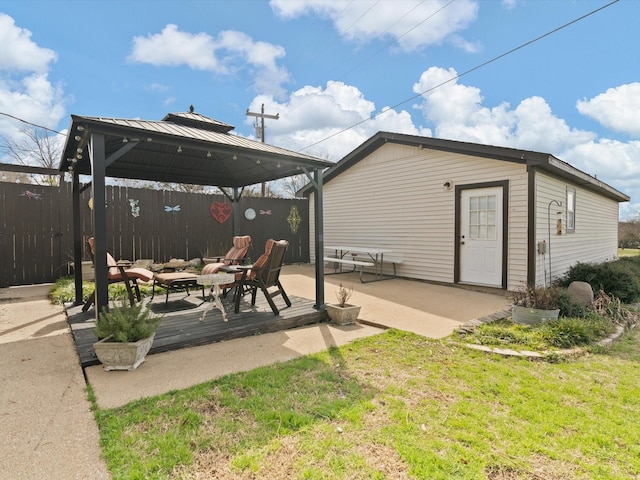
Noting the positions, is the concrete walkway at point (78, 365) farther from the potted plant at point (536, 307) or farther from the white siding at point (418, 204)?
the white siding at point (418, 204)

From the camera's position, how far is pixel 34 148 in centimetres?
1460

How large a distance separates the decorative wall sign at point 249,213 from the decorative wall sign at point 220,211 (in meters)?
0.60

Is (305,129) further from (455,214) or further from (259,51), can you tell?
(455,214)

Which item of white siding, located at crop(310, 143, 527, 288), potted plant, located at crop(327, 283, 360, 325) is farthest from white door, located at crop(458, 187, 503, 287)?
potted plant, located at crop(327, 283, 360, 325)

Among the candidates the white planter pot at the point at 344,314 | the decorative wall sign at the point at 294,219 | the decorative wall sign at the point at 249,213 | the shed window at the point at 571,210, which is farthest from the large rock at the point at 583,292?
the decorative wall sign at the point at 249,213

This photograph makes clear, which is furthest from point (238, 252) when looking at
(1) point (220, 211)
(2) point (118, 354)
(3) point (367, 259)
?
(3) point (367, 259)

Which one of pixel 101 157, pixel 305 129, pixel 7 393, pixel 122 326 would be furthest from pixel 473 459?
pixel 305 129

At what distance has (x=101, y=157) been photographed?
325 centimetres

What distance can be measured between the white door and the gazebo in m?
3.59

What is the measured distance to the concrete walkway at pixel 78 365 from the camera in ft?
6.10

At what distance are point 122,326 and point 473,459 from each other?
280 cm

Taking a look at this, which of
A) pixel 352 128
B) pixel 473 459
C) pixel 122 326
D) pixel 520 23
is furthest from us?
pixel 352 128

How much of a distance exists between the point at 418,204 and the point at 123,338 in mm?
6549

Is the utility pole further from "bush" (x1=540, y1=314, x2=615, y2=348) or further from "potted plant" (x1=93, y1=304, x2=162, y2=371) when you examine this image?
"bush" (x1=540, y1=314, x2=615, y2=348)
